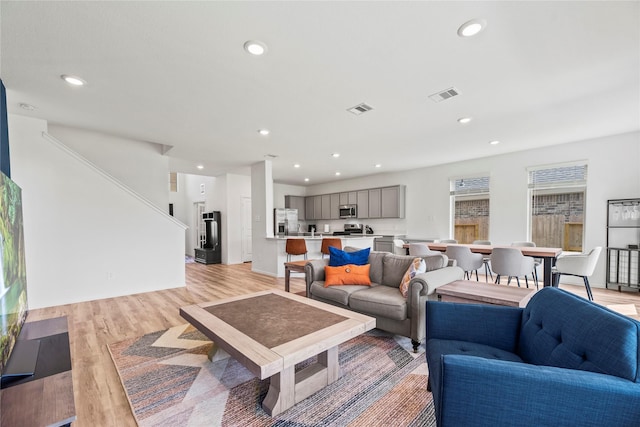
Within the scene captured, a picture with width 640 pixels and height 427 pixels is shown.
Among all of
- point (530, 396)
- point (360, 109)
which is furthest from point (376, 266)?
point (530, 396)

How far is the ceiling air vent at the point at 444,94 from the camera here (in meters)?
2.88

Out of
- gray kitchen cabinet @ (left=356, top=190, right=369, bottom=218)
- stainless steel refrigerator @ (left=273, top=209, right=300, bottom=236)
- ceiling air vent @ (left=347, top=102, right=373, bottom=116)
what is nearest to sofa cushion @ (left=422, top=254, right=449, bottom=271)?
ceiling air vent @ (left=347, top=102, right=373, bottom=116)

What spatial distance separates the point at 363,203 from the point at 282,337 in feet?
22.1

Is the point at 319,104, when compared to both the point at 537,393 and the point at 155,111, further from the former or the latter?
the point at 537,393

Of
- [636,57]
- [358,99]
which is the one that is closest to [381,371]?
[358,99]

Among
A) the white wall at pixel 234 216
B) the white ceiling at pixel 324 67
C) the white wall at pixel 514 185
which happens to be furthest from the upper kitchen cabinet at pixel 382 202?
the white wall at pixel 234 216

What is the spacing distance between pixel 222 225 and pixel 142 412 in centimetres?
648

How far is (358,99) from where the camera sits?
3.11 m

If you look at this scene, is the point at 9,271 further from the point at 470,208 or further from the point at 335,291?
the point at 470,208

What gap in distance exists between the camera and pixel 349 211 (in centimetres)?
860

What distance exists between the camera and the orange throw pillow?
127 inches

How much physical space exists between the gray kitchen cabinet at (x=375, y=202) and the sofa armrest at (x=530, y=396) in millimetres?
6888

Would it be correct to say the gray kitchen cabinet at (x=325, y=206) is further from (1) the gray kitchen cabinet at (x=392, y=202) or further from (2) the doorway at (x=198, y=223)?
(2) the doorway at (x=198, y=223)

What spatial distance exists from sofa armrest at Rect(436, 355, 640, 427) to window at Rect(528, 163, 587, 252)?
556 centimetres
